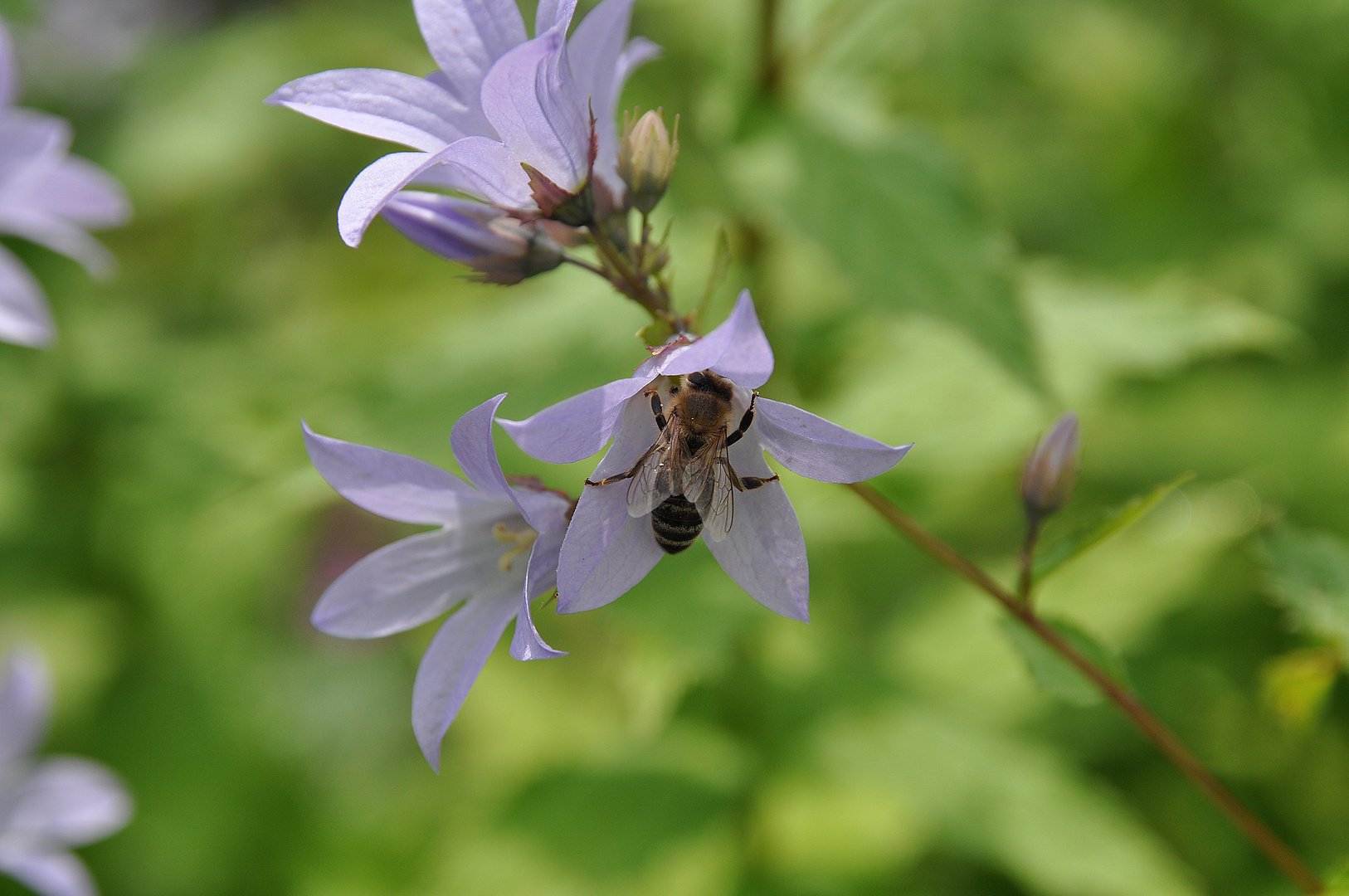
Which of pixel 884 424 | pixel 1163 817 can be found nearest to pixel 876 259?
pixel 884 424

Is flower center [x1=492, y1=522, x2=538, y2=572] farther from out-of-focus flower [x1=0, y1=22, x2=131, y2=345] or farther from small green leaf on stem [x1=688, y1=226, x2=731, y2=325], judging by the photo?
out-of-focus flower [x1=0, y1=22, x2=131, y2=345]

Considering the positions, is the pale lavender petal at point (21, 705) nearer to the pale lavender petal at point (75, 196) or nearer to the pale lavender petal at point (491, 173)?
the pale lavender petal at point (75, 196)

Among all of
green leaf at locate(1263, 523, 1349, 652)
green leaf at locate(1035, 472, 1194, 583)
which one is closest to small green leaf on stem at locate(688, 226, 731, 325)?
green leaf at locate(1035, 472, 1194, 583)

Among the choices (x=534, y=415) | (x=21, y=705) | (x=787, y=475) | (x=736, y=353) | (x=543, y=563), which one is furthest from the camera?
(x=787, y=475)

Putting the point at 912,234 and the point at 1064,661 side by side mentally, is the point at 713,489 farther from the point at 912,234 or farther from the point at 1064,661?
the point at 912,234

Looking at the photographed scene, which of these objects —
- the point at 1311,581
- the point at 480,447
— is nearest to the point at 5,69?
the point at 480,447

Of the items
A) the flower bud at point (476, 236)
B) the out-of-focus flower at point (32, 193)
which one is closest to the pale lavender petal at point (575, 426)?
the flower bud at point (476, 236)
